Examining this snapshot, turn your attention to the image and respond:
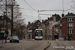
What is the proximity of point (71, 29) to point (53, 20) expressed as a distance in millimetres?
27405

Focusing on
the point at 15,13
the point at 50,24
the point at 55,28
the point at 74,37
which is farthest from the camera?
the point at 50,24

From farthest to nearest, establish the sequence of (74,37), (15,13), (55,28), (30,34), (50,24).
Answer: (30,34), (50,24), (55,28), (74,37), (15,13)

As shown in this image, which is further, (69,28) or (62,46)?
(69,28)

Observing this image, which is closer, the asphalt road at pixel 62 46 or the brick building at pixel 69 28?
the asphalt road at pixel 62 46

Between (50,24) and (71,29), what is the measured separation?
26870 mm

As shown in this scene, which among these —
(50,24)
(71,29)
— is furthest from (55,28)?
(71,29)

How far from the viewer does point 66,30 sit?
83438 millimetres

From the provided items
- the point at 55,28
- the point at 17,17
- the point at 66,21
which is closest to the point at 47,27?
the point at 55,28

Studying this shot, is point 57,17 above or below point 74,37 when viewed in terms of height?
above

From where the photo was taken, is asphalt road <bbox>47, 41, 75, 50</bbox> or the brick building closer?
asphalt road <bbox>47, 41, 75, 50</bbox>

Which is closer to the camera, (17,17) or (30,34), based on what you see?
(17,17)

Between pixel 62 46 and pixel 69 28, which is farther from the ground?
pixel 69 28

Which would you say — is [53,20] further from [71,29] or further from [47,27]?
[71,29]

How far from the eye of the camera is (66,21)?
83938 millimetres
